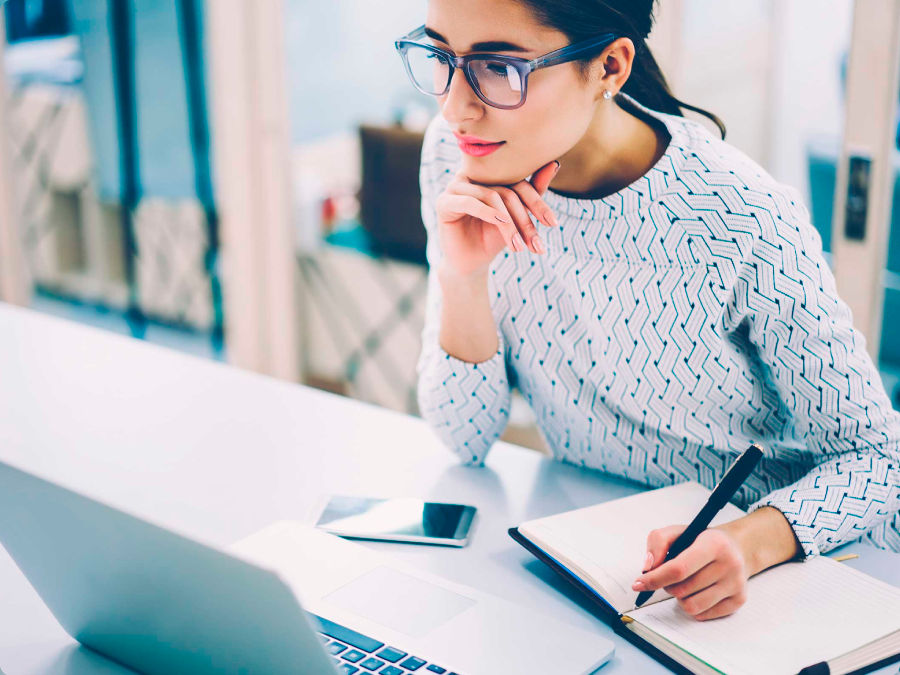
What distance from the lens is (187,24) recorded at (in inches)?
129

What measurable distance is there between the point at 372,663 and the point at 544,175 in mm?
565

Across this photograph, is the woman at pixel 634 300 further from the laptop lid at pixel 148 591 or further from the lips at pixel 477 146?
the laptop lid at pixel 148 591

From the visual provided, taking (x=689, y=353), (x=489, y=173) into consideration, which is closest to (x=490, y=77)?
(x=489, y=173)

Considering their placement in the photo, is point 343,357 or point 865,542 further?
point 343,357

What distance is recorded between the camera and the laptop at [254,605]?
64cm

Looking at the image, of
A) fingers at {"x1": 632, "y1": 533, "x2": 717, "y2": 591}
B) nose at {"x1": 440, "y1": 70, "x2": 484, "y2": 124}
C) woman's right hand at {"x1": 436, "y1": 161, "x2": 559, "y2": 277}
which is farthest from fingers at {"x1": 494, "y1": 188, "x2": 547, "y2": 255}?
→ fingers at {"x1": 632, "y1": 533, "x2": 717, "y2": 591}

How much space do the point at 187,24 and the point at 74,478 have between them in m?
2.49

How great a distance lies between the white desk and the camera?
0.92m

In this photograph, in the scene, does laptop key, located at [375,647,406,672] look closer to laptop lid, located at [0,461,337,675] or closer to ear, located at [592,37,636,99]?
laptop lid, located at [0,461,337,675]

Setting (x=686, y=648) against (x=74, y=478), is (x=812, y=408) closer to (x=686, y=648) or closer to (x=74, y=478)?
(x=686, y=648)

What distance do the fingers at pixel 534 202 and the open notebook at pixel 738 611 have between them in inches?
12.7

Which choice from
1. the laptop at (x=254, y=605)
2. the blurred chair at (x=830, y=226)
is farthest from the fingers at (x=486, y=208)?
the blurred chair at (x=830, y=226)

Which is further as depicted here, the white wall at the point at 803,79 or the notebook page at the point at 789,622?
the white wall at the point at 803,79

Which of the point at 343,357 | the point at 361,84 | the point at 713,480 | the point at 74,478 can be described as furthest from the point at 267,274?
the point at 713,480
